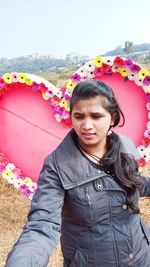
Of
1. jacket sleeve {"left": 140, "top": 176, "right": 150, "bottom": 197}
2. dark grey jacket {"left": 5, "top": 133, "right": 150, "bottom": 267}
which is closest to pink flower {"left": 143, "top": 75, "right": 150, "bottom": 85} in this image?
jacket sleeve {"left": 140, "top": 176, "right": 150, "bottom": 197}

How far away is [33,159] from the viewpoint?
3.81 metres

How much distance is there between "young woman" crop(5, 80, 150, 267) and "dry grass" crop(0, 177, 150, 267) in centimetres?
201

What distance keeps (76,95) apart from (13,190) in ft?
12.7

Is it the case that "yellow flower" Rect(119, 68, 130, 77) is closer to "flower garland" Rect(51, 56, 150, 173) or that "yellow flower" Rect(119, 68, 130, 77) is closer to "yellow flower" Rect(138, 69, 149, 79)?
"flower garland" Rect(51, 56, 150, 173)

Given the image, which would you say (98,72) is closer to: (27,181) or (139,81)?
(139,81)

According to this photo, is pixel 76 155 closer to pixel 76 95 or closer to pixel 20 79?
pixel 76 95

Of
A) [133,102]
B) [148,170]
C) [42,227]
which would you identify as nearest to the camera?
[42,227]

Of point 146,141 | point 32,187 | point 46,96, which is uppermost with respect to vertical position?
point 46,96

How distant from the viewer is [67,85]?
3549 millimetres

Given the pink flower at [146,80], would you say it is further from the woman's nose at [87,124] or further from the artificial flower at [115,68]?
the woman's nose at [87,124]

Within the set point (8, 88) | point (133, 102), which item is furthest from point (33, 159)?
point (133, 102)

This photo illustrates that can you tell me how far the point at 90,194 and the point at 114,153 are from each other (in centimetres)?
22

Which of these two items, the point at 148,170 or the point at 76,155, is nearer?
the point at 76,155

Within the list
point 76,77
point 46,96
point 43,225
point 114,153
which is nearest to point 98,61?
point 76,77
